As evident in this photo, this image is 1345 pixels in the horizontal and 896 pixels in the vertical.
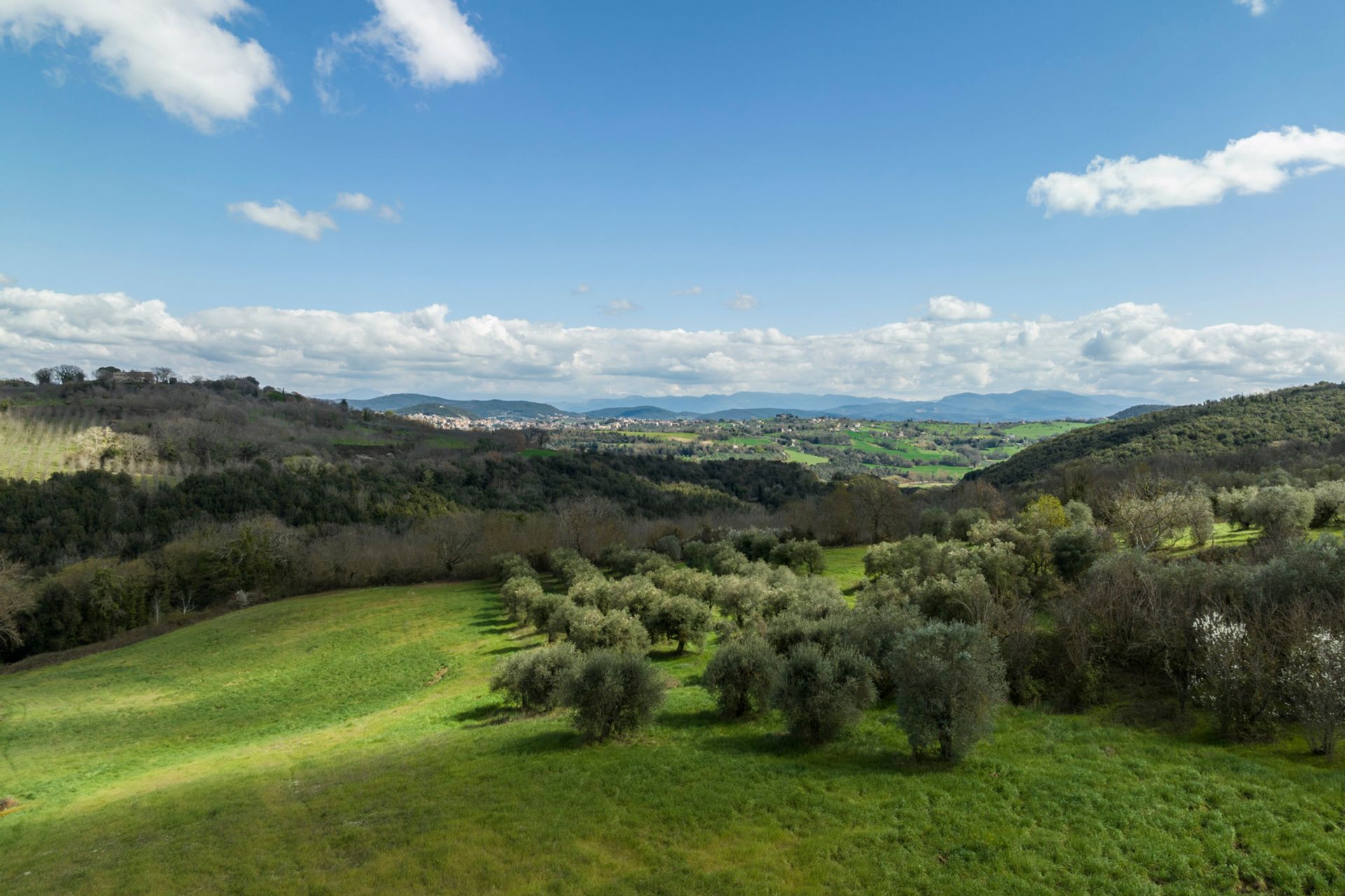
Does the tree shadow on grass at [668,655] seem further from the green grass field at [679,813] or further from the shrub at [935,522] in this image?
the shrub at [935,522]

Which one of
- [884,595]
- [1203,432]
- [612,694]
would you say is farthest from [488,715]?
[1203,432]

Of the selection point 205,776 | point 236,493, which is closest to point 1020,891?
point 205,776

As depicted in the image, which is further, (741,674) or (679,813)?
(741,674)

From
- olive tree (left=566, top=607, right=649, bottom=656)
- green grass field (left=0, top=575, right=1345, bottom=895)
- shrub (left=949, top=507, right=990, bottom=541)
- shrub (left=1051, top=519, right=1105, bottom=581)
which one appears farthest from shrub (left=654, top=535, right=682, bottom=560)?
green grass field (left=0, top=575, right=1345, bottom=895)

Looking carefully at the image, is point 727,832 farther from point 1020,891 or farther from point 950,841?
point 1020,891

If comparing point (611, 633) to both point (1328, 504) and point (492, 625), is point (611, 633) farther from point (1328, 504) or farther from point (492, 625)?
point (1328, 504)

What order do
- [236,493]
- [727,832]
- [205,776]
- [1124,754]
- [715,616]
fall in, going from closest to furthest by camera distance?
1. [727,832]
2. [1124,754]
3. [205,776]
4. [715,616]
5. [236,493]
